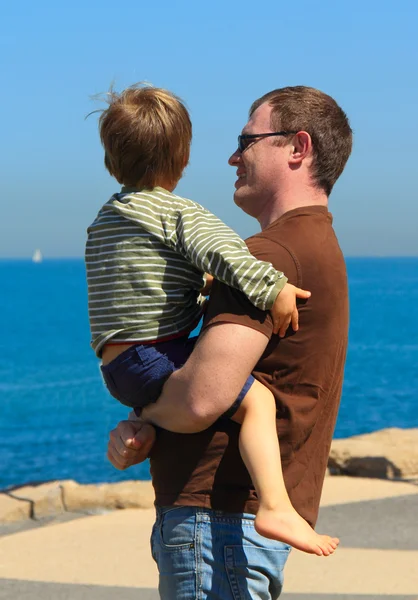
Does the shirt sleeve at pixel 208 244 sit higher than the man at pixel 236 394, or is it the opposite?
the shirt sleeve at pixel 208 244

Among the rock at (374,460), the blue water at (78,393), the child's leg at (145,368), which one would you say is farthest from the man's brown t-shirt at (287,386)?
the blue water at (78,393)

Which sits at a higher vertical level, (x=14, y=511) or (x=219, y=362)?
(x=219, y=362)

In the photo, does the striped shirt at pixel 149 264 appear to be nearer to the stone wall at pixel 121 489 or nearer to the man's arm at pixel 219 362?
the man's arm at pixel 219 362

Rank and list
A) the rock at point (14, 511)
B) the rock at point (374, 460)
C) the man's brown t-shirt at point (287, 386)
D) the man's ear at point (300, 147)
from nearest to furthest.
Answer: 1. the man's brown t-shirt at point (287, 386)
2. the man's ear at point (300, 147)
3. the rock at point (14, 511)
4. the rock at point (374, 460)

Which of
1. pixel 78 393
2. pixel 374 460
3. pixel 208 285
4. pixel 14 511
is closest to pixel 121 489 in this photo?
pixel 14 511

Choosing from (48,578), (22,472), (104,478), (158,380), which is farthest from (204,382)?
(22,472)

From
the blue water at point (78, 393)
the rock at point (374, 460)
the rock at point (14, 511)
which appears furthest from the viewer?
the blue water at point (78, 393)

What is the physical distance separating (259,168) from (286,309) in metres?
0.46

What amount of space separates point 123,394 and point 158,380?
13 cm

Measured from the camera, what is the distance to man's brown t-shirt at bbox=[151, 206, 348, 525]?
7.13 feet

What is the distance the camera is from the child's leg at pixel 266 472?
2.08 metres

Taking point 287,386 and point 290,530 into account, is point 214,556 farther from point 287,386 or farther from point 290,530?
point 287,386

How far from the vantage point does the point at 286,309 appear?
2084mm

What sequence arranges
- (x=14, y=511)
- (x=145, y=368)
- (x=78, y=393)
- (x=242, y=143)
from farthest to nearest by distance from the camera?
(x=78, y=393)
(x=14, y=511)
(x=242, y=143)
(x=145, y=368)
